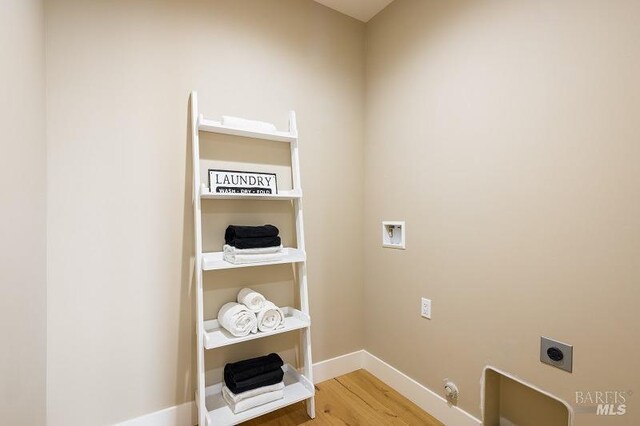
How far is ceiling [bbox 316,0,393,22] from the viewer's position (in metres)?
2.06

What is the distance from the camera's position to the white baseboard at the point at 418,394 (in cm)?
159

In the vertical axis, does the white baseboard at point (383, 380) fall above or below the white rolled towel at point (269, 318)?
below

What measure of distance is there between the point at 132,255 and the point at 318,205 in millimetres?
1101

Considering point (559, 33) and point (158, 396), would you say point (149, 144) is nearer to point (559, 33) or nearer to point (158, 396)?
point (158, 396)

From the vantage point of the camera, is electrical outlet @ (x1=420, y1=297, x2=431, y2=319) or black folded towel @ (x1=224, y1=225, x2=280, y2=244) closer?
black folded towel @ (x1=224, y1=225, x2=280, y2=244)

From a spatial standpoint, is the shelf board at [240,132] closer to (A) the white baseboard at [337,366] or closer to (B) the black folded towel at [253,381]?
(B) the black folded towel at [253,381]

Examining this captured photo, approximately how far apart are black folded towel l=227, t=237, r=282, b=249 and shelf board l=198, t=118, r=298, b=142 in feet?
1.93

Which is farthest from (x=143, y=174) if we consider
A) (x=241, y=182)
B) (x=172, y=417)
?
(x=172, y=417)

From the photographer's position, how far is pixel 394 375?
2.00m

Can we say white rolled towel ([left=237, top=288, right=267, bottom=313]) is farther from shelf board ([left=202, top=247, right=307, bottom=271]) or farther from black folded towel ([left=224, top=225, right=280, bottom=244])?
black folded towel ([left=224, top=225, right=280, bottom=244])

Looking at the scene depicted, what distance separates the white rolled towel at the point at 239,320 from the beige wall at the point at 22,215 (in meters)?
0.73

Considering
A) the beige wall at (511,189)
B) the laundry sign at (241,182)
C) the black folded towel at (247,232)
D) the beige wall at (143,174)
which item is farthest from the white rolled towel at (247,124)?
the beige wall at (511,189)

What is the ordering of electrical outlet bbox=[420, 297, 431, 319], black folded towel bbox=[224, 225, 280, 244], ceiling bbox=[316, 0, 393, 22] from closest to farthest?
black folded towel bbox=[224, 225, 280, 244], electrical outlet bbox=[420, 297, 431, 319], ceiling bbox=[316, 0, 393, 22]

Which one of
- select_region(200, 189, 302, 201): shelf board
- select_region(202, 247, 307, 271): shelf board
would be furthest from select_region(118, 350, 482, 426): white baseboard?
select_region(200, 189, 302, 201): shelf board
